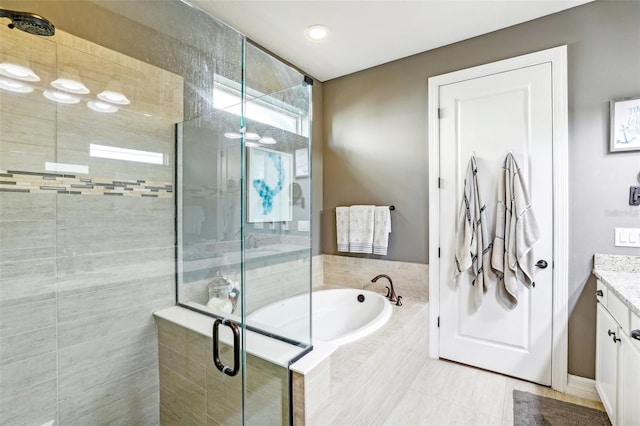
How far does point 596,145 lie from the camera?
2068 millimetres

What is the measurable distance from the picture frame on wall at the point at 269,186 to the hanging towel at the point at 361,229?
1.23m

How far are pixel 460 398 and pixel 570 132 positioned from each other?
6.55 feet

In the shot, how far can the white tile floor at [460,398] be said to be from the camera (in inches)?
75.8

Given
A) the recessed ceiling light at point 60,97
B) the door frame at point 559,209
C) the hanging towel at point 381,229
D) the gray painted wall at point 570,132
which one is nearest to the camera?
the recessed ceiling light at point 60,97

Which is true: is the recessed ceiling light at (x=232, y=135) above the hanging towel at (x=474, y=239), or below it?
above

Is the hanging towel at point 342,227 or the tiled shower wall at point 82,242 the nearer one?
the tiled shower wall at point 82,242

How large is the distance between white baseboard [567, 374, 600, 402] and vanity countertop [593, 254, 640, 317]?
756 millimetres

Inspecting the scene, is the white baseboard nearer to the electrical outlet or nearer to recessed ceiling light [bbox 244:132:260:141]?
Answer: the electrical outlet

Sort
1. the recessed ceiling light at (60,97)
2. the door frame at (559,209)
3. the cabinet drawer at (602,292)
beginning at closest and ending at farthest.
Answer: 1. the recessed ceiling light at (60,97)
2. the cabinet drawer at (602,292)
3. the door frame at (559,209)

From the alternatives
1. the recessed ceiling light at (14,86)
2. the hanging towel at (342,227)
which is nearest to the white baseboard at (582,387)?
the hanging towel at (342,227)

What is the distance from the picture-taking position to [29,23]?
1432mm

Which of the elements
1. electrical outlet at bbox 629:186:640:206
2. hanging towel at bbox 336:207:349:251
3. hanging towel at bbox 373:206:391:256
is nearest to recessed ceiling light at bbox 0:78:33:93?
hanging towel at bbox 336:207:349:251

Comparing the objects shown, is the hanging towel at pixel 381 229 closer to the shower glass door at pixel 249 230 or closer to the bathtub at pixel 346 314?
the bathtub at pixel 346 314

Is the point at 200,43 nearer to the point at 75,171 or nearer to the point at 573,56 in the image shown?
the point at 75,171
